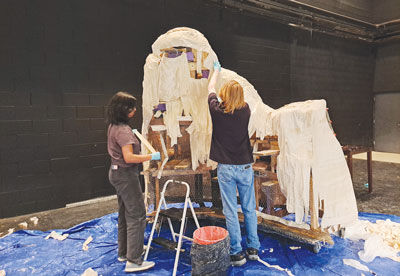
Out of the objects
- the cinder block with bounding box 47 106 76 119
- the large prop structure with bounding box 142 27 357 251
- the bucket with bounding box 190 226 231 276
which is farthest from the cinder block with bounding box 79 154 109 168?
the bucket with bounding box 190 226 231 276

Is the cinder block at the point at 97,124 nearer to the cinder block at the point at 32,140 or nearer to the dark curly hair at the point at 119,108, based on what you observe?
the cinder block at the point at 32,140

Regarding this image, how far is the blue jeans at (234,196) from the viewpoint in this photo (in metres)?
2.44

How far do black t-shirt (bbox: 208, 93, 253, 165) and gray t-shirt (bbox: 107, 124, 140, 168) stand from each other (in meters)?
0.71

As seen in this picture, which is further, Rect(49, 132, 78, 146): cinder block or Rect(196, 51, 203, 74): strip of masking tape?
Rect(49, 132, 78, 146): cinder block

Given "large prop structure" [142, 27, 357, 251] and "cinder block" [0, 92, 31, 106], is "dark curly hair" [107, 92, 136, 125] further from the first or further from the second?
"cinder block" [0, 92, 31, 106]

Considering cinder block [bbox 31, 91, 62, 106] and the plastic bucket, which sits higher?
cinder block [bbox 31, 91, 62, 106]

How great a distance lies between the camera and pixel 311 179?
8.25ft

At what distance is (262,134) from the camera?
9.25 feet

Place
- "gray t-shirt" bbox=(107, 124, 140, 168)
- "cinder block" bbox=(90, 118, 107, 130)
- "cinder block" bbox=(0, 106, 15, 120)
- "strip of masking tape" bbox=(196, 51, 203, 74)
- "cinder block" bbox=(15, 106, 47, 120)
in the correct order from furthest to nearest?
1. "cinder block" bbox=(90, 118, 107, 130)
2. "cinder block" bbox=(15, 106, 47, 120)
3. "cinder block" bbox=(0, 106, 15, 120)
4. "strip of masking tape" bbox=(196, 51, 203, 74)
5. "gray t-shirt" bbox=(107, 124, 140, 168)

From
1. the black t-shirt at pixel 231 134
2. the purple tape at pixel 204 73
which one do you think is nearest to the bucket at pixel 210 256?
the black t-shirt at pixel 231 134

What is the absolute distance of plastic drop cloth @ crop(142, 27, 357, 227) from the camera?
2.49 m

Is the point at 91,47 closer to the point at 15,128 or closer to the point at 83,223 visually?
the point at 15,128

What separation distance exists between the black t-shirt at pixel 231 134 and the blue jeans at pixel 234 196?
0.07 m

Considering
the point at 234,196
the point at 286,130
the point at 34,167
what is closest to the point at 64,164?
the point at 34,167
